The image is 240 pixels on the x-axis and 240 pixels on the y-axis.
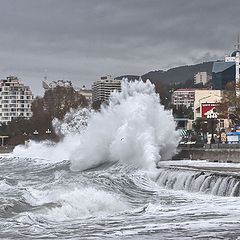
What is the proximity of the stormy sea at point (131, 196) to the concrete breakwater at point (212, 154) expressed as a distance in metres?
1.22

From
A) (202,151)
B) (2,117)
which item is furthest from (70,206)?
(2,117)

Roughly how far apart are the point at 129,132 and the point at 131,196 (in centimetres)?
1568

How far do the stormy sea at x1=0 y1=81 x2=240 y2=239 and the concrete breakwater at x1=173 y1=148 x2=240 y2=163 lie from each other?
1222 mm

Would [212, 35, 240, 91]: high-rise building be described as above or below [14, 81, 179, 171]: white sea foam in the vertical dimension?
above

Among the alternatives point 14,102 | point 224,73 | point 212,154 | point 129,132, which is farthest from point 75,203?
point 14,102

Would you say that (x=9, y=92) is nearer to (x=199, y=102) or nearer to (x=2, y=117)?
(x=2, y=117)

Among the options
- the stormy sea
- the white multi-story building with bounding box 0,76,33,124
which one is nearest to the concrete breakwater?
the stormy sea

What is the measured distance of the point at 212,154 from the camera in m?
39.0

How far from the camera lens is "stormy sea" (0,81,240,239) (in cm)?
1553

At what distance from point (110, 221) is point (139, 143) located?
820 inches

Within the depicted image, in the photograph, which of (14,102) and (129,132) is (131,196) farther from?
(14,102)

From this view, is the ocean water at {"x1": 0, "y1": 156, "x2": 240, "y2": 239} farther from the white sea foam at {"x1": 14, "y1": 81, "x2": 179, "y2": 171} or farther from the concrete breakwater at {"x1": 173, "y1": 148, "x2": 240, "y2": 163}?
the white sea foam at {"x1": 14, "y1": 81, "x2": 179, "y2": 171}

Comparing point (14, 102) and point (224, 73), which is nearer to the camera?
point (224, 73)

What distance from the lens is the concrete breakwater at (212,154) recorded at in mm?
36031
